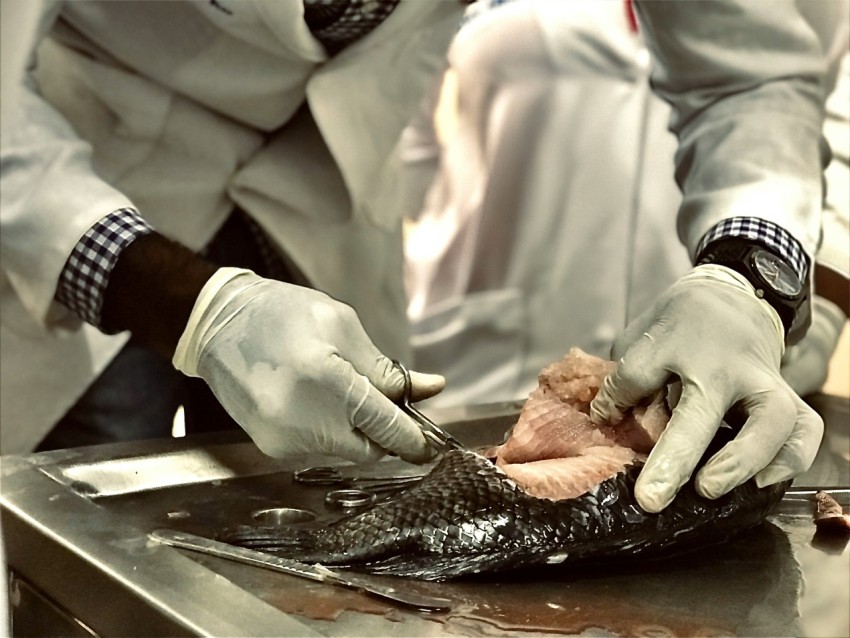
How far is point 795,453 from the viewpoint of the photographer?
137cm

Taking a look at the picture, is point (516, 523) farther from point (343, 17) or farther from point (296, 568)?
point (343, 17)

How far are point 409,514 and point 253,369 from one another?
0.32 meters

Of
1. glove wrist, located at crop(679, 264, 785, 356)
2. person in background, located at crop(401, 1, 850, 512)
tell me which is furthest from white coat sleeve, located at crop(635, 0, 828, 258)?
person in background, located at crop(401, 1, 850, 512)

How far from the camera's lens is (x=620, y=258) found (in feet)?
12.3

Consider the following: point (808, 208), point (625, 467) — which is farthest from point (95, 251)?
point (808, 208)

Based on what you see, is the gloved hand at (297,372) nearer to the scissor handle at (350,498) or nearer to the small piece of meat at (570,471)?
the scissor handle at (350,498)

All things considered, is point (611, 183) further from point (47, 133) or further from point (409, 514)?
point (409, 514)

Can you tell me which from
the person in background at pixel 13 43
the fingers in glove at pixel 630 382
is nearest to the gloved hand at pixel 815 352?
the fingers in glove at pixel 630 382

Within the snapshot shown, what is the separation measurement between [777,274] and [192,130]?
1.11 m

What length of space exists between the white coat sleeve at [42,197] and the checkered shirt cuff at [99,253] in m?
0.01

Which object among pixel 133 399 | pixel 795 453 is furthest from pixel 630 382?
pixel 133 399

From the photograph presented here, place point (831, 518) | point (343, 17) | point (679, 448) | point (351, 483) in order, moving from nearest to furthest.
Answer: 1. point (679, 448)
2. point (831, 518)
3. point (351, 483)
4. point (343, 17)

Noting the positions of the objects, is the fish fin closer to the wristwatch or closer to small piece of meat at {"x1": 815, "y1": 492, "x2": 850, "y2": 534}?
small piece of meat at {"x1": 815, "y1": 492, "x2": 850, "y2": 534}

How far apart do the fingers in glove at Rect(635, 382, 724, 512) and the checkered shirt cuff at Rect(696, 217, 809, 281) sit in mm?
477
